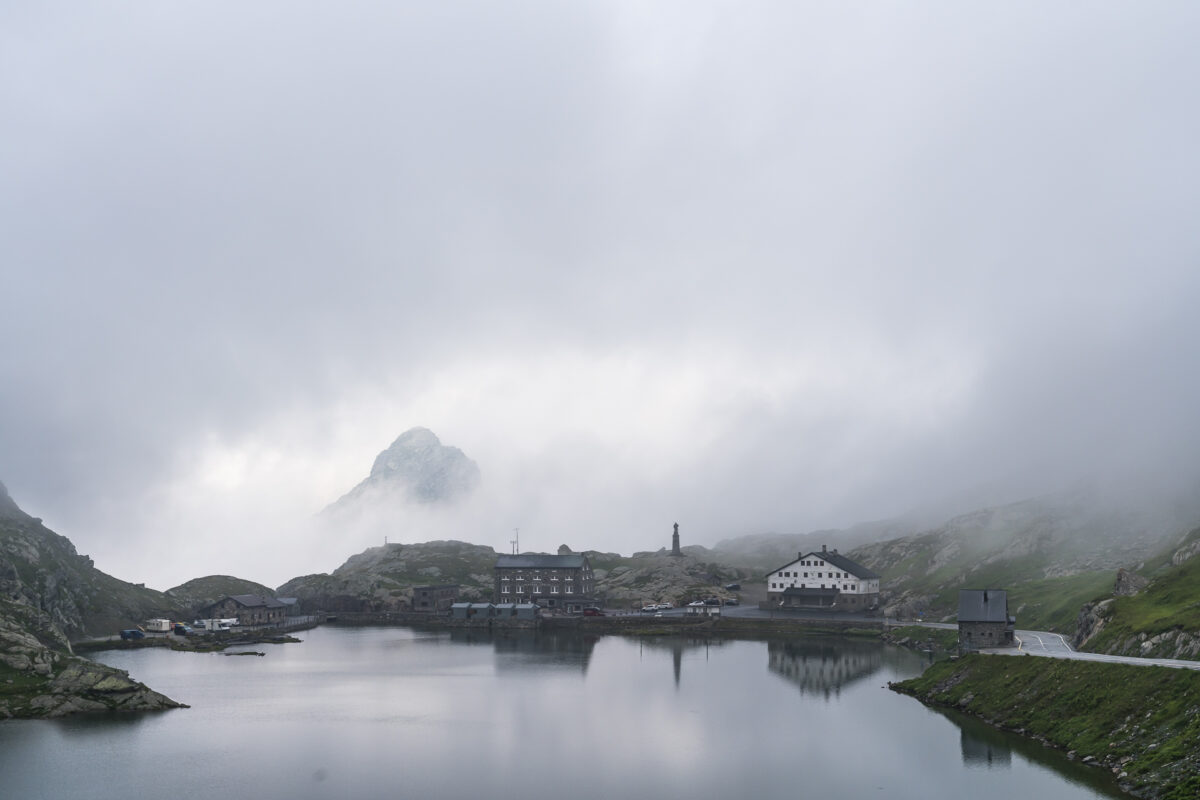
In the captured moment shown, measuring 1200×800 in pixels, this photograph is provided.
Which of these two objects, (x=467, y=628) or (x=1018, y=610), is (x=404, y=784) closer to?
(x=1018, y=610)

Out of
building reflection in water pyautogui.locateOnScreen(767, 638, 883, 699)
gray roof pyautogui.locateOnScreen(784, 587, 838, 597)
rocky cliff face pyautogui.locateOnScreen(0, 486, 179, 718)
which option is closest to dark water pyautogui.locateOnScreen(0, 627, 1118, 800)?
building reflection in water pyautogui.locateOnScreen(767, 638, 883, 699)

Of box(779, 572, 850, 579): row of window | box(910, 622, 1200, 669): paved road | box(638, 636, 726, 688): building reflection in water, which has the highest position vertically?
box(779, 572, 850, 579): row of window

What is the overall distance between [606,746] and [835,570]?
94739mm

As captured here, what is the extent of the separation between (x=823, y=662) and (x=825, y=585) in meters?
48.3

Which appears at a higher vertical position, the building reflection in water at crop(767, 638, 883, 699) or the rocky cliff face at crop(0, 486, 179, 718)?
the rocky cliff face at crop(0, 486, 179, 718)

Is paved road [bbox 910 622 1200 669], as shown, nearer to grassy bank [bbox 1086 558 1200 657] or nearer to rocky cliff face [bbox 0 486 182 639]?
grassy bank [bbox 1086 558 1200 657]

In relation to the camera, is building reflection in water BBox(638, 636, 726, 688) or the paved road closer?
the paved road

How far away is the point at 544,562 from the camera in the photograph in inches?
6993

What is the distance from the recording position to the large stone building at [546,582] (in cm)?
17250

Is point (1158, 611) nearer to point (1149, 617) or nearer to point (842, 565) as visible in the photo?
point (1149, 617)

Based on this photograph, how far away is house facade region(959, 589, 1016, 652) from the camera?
8369 cm

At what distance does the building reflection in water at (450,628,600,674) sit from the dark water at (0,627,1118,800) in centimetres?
502

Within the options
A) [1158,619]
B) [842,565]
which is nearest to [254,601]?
[842,565]

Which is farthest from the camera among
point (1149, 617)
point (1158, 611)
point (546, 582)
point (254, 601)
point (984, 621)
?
point (546, 582)
